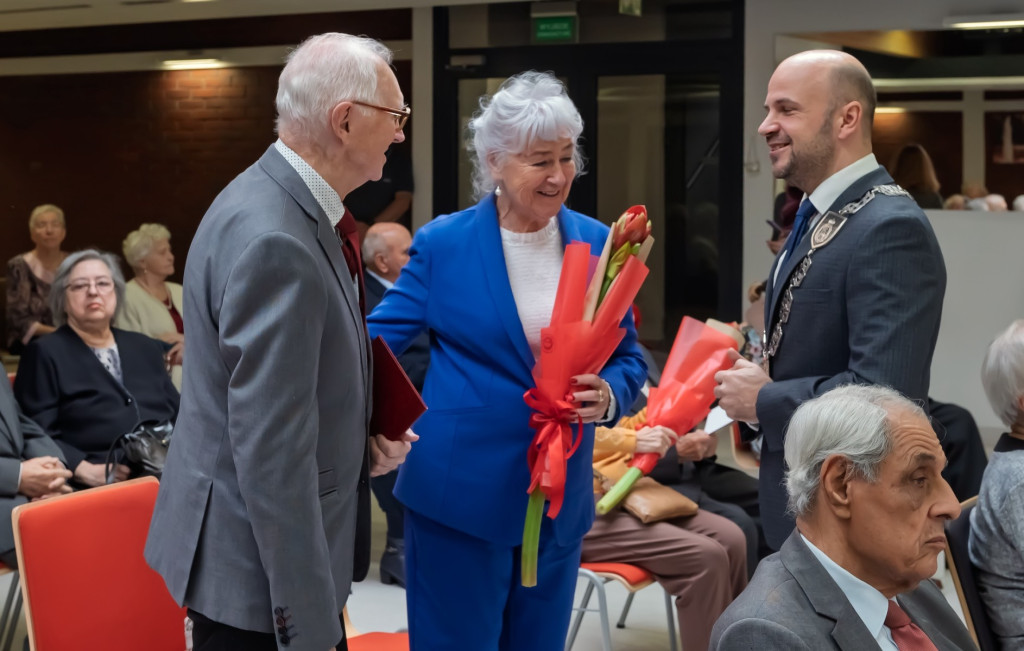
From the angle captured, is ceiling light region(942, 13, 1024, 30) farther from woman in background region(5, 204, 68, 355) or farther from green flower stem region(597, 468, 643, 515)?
woman in background region(5, 204, 68, 355)

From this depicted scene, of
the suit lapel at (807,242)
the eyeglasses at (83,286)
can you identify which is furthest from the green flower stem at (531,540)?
the eyeglasses at (83,286)

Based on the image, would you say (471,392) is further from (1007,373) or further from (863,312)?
(1007,373)

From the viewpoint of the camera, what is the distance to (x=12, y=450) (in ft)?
13.5

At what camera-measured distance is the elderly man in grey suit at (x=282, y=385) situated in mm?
1752

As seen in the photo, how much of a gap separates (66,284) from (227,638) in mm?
3120

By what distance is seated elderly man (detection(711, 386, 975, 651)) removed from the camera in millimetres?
1724

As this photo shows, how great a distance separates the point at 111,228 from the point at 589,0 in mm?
5410

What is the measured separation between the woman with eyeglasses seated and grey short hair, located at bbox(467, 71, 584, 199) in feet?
7.83

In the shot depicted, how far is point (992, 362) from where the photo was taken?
264cm

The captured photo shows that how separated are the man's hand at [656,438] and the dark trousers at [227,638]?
206 cm

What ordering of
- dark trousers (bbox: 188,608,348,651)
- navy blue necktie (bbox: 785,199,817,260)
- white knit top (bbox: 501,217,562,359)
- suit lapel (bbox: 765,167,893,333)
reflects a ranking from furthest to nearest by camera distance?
white knit top (bbox: 501,217,562,359)
navy blue necktie (bbox: 785,199,817,260)
suit lapel (bbox: 765,167,893,333)
dark trousers (bbox: 188,608,348,651)

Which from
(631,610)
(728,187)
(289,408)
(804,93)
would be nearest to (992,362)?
(804,93)

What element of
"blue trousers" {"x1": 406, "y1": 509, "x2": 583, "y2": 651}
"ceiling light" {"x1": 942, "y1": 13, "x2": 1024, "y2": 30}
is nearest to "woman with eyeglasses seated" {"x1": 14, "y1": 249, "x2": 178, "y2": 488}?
"blue trousers" {"x1": 406, "y1": 509, "x2": 583, "y2": 651}

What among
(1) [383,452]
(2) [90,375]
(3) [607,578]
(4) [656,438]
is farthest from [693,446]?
(1) [383,452]
